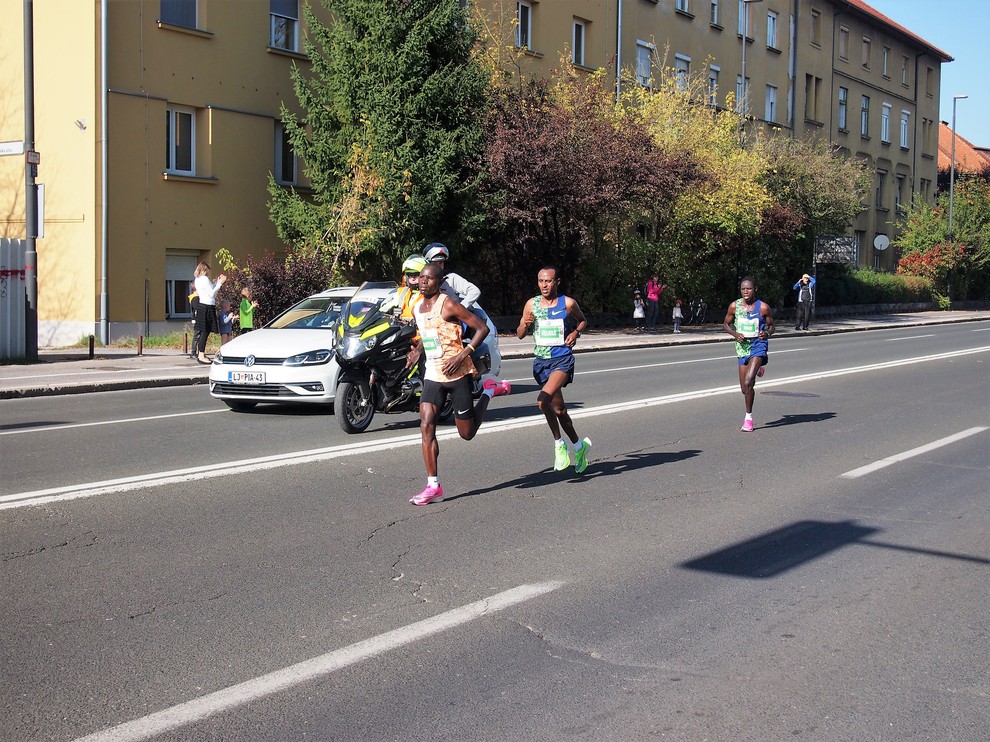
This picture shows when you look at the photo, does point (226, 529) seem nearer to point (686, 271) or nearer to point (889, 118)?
point (686, 271)

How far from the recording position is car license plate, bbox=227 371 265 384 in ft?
39.8

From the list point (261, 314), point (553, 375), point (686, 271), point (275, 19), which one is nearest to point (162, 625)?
point (553, 375)

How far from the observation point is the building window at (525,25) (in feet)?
114

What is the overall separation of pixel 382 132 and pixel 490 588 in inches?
826

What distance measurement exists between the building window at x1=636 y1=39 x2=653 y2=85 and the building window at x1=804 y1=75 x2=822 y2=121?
15.1 metres

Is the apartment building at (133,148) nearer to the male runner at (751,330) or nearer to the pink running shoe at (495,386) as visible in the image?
the pink running shoe at (495,386)

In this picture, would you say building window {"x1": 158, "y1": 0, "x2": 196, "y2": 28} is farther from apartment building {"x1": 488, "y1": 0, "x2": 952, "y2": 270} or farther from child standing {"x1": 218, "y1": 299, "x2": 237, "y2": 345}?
apartment building {"x1": 488, "y1": 0, "x2": 952, "y2": 270}

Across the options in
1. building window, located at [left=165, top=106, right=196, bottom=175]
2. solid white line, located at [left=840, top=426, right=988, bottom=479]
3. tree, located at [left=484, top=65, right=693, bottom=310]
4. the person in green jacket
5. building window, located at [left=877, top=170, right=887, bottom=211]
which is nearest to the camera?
solid white line, located at [left=840, top=426, right=988, bottom=479]

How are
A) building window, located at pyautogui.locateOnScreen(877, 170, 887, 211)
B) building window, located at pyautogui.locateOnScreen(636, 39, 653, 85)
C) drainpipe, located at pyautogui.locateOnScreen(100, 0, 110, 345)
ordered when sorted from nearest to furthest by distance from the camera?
drainpipe, located at pyautogui.locateOnScreen(100, 0, 110, 345), building window, located at pyautogui.locateOnScreen(636, 39, 653, 85), building window, located at pyautogui.locateOnScreen(877, 170, 887, 211)

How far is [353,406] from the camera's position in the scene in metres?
11.0

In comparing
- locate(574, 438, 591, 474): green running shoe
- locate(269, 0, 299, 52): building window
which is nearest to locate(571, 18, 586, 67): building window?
locate(269, 0, 299, 52): building window

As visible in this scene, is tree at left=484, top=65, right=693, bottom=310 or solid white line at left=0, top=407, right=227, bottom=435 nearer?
solid white line at left=0, top=407, right=227, bottom=435

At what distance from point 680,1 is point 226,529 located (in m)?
39.6

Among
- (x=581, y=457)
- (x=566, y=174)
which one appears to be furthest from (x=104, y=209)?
(x=581, y=457)
